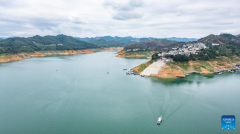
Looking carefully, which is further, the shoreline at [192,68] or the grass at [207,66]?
the grass at [207,66]

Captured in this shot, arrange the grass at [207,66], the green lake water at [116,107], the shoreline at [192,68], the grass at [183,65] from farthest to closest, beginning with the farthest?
1. the grass at [207,66]
2. the grass at [183,65]
3. the shoreline at [192,68]
4. the green lake water at [116,107]

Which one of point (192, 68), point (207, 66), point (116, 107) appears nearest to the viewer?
point (116, 107)

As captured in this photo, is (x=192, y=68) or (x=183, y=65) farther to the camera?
(x=183, y=65)

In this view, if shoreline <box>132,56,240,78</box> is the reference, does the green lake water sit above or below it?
below

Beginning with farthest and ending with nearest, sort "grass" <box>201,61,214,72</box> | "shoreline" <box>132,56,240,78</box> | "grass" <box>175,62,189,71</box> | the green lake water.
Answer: "grass" <box>201,61,214,72</box>, "grass" <box>175,62,189,71</box>, "shoreline" <box>132,56,240,78</box>, the green lake water

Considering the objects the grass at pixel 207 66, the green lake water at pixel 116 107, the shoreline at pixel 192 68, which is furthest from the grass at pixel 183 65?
the green lake water at pixel 116 107

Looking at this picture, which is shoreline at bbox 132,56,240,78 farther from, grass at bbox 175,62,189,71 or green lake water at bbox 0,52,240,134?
green lake water at bbox 0,52,240,134

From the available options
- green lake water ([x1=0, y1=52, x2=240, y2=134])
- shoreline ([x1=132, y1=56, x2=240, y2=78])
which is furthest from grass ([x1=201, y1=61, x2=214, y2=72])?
green lake water ([x1=0, y1=52, x2=240, y2=134])

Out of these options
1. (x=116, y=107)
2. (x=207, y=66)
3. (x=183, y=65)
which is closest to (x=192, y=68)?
(x=183, y=65)

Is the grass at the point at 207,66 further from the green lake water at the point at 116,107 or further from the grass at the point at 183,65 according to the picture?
the green lake water at the point at 116,107

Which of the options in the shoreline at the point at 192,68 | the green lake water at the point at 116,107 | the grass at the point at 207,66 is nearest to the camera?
the green lake water at the point at 116,107

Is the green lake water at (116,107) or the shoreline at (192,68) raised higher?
the shoreline at (192,68)

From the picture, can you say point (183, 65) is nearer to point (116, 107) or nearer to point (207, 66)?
point (207, 66)
